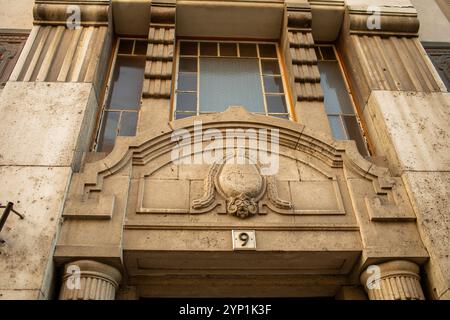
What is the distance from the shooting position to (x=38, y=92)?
7016 millimetres

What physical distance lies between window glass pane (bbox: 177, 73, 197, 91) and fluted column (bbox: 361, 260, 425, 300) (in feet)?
14.5

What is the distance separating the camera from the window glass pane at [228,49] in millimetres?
9070

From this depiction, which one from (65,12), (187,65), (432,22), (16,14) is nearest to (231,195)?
(187,65)

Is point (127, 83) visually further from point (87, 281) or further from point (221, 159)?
point (87, 281)

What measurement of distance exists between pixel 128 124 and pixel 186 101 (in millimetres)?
1102

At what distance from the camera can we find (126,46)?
357 inches

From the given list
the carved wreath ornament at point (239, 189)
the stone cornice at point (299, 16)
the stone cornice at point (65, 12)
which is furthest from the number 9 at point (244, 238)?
the stone cornice at point (65, 12)

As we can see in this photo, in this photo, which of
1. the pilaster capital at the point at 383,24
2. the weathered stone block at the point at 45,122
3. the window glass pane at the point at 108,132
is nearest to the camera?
the weathered stone block at the point at 45,122

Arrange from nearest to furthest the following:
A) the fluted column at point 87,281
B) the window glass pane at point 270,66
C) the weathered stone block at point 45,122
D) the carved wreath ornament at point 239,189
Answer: the fluted column at point 87,281, the carved wreath ornament at point 239,189, the weathered stone block at point 45,122, the window glass pane at point 270,66

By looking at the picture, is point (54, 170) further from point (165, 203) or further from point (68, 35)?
point (68, 35)

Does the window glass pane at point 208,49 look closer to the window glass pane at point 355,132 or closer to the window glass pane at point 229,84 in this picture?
the window glass pane at point 229,84

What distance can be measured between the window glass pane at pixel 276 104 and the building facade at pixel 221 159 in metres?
0.03

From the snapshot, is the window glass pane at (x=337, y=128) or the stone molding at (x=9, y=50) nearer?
the window glass pane at (x=337, y=128)

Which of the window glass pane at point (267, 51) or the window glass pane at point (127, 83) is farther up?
the window glass pane at point (267, 51)
